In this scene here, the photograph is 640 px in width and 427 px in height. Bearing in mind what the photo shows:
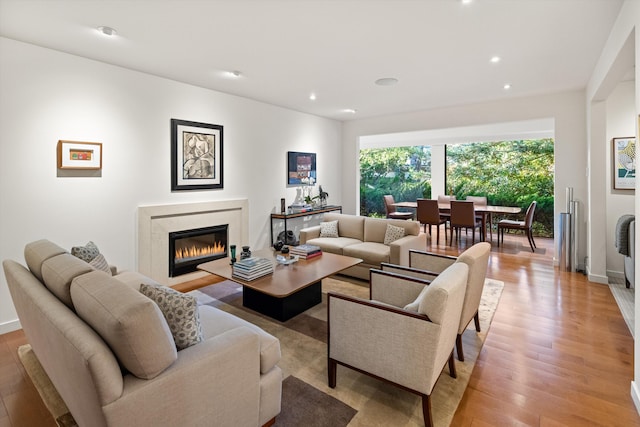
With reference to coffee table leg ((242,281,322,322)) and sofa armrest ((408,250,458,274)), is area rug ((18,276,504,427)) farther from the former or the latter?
sofa armrest ((408,250,458,274))

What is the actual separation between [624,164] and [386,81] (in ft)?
10.7

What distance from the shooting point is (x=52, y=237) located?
3215 mm

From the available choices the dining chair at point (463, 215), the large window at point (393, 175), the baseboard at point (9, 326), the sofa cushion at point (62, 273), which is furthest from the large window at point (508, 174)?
the baseboard at point (9, 326)

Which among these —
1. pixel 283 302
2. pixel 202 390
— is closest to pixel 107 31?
pixel 283 302

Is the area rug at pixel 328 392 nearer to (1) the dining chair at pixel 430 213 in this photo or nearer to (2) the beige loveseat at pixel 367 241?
(2) the beige loveseat at pixel 367 241

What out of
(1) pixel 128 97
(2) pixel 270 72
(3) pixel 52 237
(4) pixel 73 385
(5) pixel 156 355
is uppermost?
(2) pixel 270 72

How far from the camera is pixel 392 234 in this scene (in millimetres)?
4551

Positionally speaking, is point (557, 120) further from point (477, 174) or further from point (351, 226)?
point (477, 174)

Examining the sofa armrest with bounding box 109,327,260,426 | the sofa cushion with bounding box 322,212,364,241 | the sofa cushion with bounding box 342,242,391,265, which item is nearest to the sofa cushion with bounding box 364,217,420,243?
the sofa cushion with bounding box 322,212,364,241

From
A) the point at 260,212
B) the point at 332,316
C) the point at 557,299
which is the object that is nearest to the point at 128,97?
the point at 260,212

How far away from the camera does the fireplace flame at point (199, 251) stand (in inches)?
171

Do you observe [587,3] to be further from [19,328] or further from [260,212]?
[19,328]

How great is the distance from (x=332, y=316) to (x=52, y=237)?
300 cm

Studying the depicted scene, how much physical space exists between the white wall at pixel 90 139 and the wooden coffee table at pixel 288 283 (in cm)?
132
